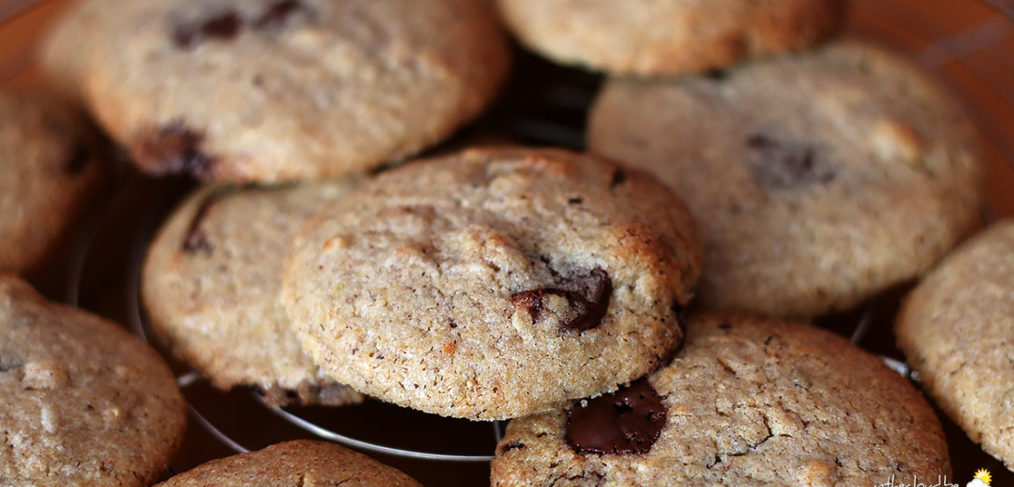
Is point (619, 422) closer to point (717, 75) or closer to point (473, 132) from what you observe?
point (473, 132)

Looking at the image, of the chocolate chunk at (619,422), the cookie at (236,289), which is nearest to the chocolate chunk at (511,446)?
the chocolate chunk at (619,422)

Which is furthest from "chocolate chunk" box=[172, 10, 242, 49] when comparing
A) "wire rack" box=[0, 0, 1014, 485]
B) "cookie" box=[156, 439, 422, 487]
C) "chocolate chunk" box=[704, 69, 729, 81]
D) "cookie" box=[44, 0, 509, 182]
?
"chocolate chunk" box=[704, 69, 729, 81]

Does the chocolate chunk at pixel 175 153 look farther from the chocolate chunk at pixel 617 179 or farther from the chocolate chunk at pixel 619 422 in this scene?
the chocolate chunk at pixel 619 422

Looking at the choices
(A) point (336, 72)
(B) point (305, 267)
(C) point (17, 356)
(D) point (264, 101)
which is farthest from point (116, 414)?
(A) point (336, 72)

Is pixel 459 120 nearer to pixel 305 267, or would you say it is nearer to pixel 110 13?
pixel 305 267

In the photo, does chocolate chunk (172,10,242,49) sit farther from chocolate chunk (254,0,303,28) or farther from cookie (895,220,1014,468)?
cookie (895,220,1014,468)
